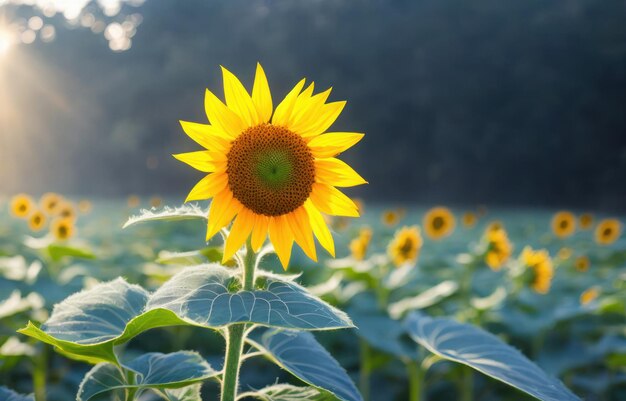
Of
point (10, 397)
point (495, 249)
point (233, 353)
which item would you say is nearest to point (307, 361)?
point (233, 353)

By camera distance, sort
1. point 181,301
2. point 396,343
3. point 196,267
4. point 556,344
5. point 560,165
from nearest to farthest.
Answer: point 181,301
point 196,267
point 396,343
point 556,344
point 560,165

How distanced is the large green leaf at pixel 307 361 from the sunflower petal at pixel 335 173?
0.31 metres

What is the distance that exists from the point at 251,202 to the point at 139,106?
2287cm

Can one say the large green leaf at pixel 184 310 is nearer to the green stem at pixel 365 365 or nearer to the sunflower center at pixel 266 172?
the sunflower center at pixel 266 172

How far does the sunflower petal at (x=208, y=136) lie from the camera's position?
98cm

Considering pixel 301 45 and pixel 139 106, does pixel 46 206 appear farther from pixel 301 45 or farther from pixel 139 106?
pixel 139 106

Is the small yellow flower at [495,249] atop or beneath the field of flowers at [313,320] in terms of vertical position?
atop

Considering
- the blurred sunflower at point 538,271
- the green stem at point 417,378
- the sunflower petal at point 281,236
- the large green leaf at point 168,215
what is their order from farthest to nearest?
the blurred sunflower at point 538,271 < the green stem at point 417,378 < the sunflower petal at point 281,236 < the large green leaf at point 168,215

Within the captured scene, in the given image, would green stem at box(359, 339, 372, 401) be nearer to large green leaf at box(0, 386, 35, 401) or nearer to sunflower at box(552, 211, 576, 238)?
large green leaf at box(0, 386, 35, 401)

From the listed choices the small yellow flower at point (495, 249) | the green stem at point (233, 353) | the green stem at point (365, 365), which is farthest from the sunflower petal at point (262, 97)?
the small yellow flower at point (495, 249)

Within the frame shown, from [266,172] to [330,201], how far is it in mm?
124

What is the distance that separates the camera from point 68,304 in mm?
1027

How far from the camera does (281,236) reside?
1.02 m

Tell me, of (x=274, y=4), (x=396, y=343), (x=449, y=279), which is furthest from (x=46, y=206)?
(x=274, y=4)
